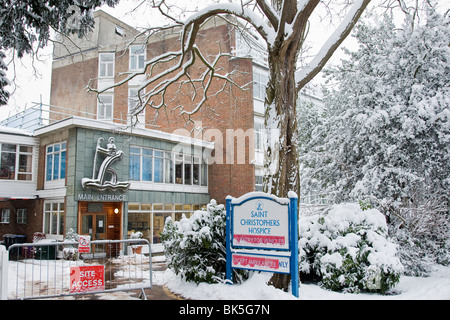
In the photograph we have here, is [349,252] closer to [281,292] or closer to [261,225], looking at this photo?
[281,292]

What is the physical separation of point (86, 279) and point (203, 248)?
2.61 metres

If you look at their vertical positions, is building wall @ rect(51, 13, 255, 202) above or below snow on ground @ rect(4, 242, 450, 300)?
above

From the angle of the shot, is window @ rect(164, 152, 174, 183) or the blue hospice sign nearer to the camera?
the blue hospice sign

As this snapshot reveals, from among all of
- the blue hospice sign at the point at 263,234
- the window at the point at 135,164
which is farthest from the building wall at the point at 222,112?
the blue hospice sign at the point at 263,234

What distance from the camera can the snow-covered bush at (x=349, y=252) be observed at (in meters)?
7.61

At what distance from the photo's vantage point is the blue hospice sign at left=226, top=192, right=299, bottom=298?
6.85m

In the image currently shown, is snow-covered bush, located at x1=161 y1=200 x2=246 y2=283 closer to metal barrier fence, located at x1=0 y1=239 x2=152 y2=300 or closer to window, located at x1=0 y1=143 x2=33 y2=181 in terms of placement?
metal barrier fence, located at x1=0 y1=239 x2=152 y2=300

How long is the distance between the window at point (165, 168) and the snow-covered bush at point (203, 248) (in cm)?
1217

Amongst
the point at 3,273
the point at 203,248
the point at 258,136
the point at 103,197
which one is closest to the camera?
the point at 3,273

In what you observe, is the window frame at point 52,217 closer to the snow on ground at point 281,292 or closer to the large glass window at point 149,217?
the large glass window at point 149,217

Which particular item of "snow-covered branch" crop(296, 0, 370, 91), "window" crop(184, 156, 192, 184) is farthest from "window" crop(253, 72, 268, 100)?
"snow-covered branch" crop(296, 0, 370, 91)

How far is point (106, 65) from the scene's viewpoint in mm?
28016

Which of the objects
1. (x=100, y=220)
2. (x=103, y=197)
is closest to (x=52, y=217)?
(x=100, y=220)

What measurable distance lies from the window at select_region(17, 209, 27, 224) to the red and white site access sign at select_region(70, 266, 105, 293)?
16441 mm
